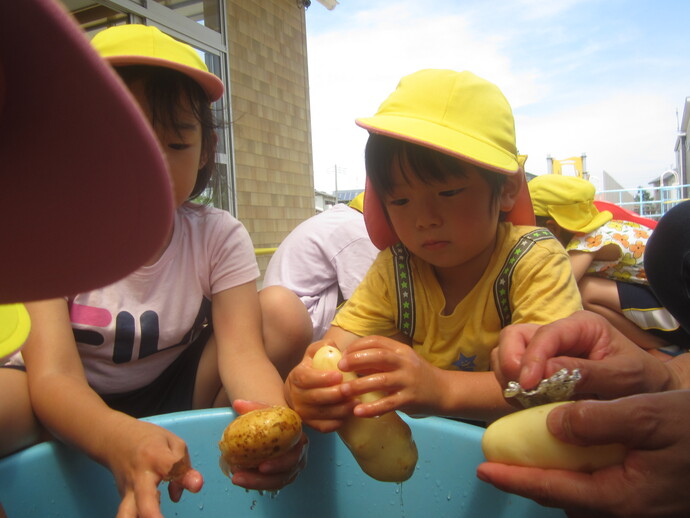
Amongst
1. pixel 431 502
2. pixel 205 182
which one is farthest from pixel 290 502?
pixel 205 182

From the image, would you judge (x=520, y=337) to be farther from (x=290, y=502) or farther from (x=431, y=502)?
(x=290, y=502)

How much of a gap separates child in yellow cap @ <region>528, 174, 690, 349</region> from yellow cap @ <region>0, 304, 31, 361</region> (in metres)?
1.67

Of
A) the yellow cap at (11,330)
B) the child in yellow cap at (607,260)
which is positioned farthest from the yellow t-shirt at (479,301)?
the child in yellow cap at (607,260)

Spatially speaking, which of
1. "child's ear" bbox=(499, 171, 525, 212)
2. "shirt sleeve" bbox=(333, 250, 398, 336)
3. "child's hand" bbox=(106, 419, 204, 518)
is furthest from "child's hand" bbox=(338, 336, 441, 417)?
"child's ear" bbox=(499, 171, 525, 212)

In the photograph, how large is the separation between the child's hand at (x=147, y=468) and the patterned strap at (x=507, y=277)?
0.63 meters

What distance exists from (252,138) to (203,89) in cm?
308

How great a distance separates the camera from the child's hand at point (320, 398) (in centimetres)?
73

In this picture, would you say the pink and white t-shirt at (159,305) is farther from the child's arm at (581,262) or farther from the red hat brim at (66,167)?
the child's arm at (581,262)

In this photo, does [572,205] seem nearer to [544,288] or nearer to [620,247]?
[620,247]

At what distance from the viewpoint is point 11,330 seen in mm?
599

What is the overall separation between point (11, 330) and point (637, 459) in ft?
2.19

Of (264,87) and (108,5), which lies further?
(264,87)

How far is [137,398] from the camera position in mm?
1163

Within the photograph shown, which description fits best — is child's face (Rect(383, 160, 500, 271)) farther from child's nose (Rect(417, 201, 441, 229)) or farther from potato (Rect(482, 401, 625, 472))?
potato (Rect(482, 401, 625, 472))
